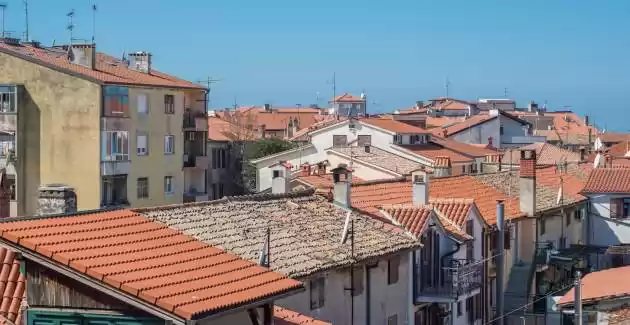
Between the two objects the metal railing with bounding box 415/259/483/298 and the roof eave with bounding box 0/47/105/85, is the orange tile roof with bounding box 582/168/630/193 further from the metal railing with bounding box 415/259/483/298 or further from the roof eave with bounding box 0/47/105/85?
the roof eave with bounding box 0/47/105/85

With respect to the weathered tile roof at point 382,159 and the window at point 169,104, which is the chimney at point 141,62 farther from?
the weathered tile roof at point 382,159

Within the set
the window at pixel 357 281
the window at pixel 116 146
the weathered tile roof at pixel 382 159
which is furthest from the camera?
the weathered tile roof at pixel 382 159

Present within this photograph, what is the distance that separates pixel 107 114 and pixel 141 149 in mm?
3920

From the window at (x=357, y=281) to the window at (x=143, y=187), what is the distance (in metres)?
33.4

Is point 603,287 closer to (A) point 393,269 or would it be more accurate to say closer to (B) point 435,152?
(A) point 393,269

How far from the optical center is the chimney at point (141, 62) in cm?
6325

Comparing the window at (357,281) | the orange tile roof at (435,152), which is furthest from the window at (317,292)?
the orange tile roof at (435,152)

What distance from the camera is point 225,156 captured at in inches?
2995

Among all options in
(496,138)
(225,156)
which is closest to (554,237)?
(225,156)

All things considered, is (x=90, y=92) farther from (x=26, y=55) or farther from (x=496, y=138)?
(x=496, y=138)

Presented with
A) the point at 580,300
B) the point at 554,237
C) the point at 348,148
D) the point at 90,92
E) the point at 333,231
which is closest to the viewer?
the point at 580,300

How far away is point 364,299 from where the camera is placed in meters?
24.3

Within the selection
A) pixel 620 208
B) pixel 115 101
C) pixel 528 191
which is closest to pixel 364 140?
pixel 115 101

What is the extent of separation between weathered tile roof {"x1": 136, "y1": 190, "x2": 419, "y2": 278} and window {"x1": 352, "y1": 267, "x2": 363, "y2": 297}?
1.52ft
